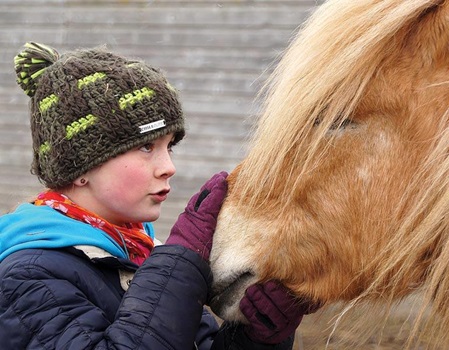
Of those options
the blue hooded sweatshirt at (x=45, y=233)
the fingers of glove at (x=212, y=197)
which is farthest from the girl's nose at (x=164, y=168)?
the blue hooded sweatshirt at (x=45, y=233)

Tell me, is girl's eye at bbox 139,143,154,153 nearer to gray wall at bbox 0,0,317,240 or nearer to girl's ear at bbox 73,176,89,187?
girl's ear at bbox 73,176,89,187

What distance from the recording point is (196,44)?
17.7ft

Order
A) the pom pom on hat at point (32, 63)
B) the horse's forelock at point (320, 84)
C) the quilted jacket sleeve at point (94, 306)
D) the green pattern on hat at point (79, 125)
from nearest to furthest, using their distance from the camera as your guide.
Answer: the quilted jacket sleeve at point (94, 306)
the horse's forelock at point (320, 84)
the green pattern on hat at point (79, 125)
the pom pom on hat at point (32, 63)

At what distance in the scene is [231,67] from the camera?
17.4 feet

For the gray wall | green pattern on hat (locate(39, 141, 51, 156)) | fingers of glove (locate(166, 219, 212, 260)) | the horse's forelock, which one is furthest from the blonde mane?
the gray wall

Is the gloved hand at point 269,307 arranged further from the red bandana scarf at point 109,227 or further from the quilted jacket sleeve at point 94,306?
the red bandana scarf at point 109,227

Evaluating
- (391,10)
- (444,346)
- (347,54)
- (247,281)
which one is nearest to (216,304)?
(247,281)

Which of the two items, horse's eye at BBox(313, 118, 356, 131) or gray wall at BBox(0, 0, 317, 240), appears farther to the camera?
gray wall at BBox(0, 0, 317, 240)

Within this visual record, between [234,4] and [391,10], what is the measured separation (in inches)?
149

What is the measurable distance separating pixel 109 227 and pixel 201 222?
11.9 inches

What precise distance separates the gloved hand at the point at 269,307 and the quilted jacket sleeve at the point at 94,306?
128 mm

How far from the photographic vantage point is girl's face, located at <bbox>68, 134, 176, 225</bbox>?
174cm

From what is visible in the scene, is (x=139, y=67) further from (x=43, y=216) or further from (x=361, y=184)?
(x=361, y=184)

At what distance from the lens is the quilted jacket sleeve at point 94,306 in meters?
1.45
